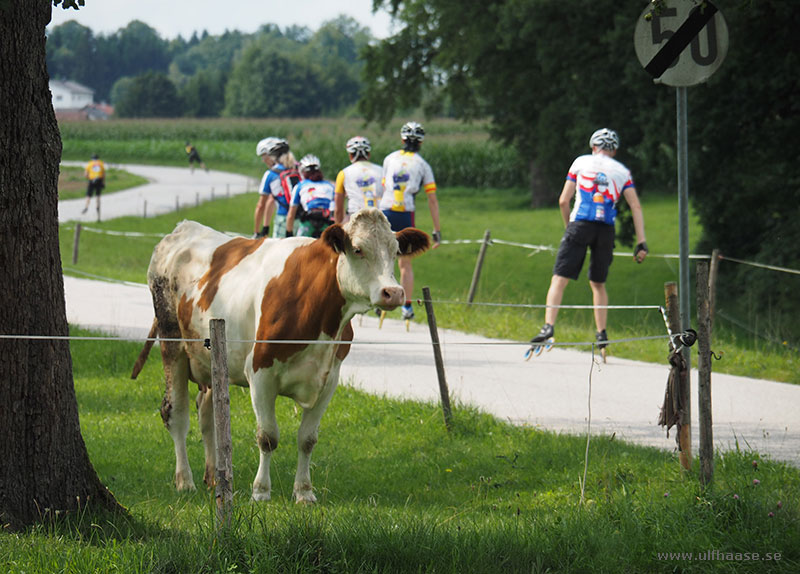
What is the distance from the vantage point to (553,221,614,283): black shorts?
1248 cm

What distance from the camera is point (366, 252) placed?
23.1 ft

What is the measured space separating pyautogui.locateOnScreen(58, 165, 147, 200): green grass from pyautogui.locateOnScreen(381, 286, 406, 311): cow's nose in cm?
4125

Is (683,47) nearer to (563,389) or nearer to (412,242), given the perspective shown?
(412,242)

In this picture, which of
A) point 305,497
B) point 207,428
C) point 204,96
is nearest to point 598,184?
point 207,428

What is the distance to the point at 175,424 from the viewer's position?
837cm

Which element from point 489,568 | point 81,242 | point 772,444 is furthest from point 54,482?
point 81,242

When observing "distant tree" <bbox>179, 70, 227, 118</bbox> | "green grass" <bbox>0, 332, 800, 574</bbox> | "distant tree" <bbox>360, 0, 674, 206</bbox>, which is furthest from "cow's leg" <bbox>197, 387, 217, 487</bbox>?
"distant tree" <bbox>179, 70, 227, 118</bbox>

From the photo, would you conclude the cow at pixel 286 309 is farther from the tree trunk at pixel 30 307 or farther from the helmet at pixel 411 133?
the helmet at pixel 411 133

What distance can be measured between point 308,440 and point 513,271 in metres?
20.3

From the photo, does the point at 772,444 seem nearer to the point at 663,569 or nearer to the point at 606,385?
the point at 606,385

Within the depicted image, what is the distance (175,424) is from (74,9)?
3.01 metres

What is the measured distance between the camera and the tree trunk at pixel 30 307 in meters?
6.35

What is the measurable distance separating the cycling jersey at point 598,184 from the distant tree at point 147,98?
136330 millimetres

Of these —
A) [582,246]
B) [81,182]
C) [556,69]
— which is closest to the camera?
[582,246]
